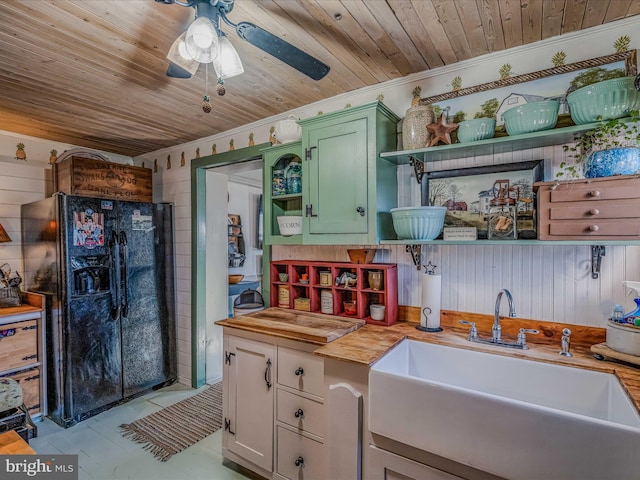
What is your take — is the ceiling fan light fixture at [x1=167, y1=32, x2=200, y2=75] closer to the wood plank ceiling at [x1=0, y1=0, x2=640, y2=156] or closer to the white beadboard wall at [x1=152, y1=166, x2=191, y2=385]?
the wood plank ceiling at [x1=0, y1=0, x2=640, y2=156]

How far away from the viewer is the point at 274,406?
5.94ft

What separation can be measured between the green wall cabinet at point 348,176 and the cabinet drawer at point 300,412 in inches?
33.7

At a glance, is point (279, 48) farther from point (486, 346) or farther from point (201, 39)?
point (486, 346)

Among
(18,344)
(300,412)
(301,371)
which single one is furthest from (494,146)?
(18,344)

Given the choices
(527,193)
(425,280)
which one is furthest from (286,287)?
(527,193)

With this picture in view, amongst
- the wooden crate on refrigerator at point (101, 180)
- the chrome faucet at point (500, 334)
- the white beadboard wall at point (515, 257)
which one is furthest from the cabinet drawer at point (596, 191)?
the wooden crate on refrigerator at point (101, 180)

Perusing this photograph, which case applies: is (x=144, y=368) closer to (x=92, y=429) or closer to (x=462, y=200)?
(x=92, y=429)

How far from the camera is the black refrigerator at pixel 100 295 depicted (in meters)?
2.53

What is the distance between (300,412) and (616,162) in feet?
Answer: 5.79

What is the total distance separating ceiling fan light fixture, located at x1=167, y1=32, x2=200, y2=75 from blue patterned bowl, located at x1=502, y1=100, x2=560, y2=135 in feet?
4.56

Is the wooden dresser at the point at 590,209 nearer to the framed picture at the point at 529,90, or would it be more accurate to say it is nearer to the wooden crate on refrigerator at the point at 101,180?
the framed picture at the point at 529,90

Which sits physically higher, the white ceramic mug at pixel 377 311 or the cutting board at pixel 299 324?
the white ceramic mug at pixel 377 311

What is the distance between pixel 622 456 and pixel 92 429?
3.08 metres

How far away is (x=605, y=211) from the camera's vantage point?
1.29m
